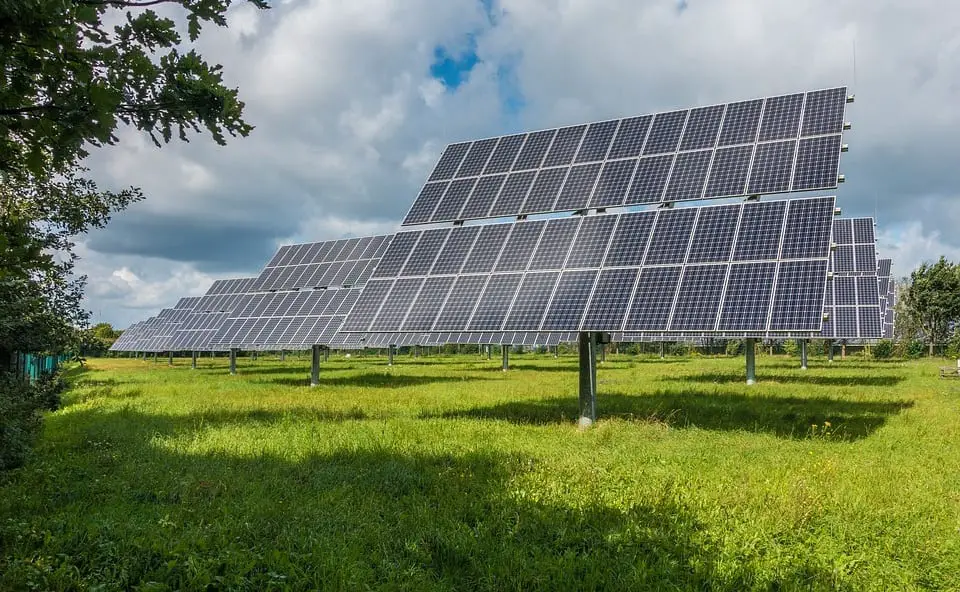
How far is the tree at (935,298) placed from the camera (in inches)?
2221

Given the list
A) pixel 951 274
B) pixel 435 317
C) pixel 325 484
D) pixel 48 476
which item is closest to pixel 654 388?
pixel 435 317

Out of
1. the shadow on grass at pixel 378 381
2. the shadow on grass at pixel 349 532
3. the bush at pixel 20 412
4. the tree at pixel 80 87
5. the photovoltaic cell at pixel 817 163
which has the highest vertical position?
the photovoltaic cell at pixel 817 163

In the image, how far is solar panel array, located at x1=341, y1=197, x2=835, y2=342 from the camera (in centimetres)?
1308

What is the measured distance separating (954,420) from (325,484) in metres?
15.0

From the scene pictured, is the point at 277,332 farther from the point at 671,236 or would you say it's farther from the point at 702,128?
the point at 671,236

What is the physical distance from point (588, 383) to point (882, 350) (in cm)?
5322

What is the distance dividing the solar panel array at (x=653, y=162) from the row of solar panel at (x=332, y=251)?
1493 centimetres

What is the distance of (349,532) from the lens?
25.6ft

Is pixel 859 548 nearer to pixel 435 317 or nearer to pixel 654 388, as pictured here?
pixel 435 317

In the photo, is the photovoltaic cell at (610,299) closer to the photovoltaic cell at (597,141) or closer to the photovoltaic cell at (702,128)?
the photovoltaic cell at (702,128)

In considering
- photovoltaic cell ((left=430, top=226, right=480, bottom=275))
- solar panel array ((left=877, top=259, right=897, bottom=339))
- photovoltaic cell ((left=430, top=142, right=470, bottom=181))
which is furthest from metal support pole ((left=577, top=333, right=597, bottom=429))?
solar panel array ((left=877, top=259, right=897, bottom=339))

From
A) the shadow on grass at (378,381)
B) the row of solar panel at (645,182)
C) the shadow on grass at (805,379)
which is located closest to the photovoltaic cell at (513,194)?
the row of solar panel at (645,182)

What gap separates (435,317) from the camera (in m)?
16.0

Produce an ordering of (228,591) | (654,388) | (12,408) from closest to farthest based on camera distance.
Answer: (228,591)
(12,408)
(654,388)
